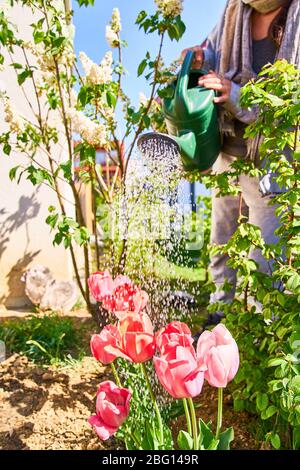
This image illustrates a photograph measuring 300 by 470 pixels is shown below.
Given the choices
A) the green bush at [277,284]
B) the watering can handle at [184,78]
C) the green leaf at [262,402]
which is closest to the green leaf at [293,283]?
the green bush at [277,284]

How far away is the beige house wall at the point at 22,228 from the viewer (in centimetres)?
301

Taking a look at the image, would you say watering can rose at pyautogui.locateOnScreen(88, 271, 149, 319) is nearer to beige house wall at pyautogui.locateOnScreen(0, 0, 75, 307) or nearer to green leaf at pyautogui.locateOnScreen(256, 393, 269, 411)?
green leaf at pyautogui.locateOnScreen(256, 393, 269, 411)

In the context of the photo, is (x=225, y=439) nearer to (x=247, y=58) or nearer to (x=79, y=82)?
(x=247, y=58)

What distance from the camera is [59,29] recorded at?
71.3 inches

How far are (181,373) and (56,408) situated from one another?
1203 mm

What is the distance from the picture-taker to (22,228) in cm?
307

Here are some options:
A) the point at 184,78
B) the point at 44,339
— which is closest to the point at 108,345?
the point at 184,78

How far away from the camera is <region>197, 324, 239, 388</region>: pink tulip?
29.7 inches

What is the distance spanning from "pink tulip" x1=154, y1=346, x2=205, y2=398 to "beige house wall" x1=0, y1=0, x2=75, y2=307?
8.14 ft

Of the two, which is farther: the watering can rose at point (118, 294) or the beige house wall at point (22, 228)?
the beige house wall at point (22, 228)

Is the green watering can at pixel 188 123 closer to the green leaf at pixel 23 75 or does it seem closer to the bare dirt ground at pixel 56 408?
the green leaf at pixel 23 75

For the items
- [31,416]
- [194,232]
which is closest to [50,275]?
[194,232]
